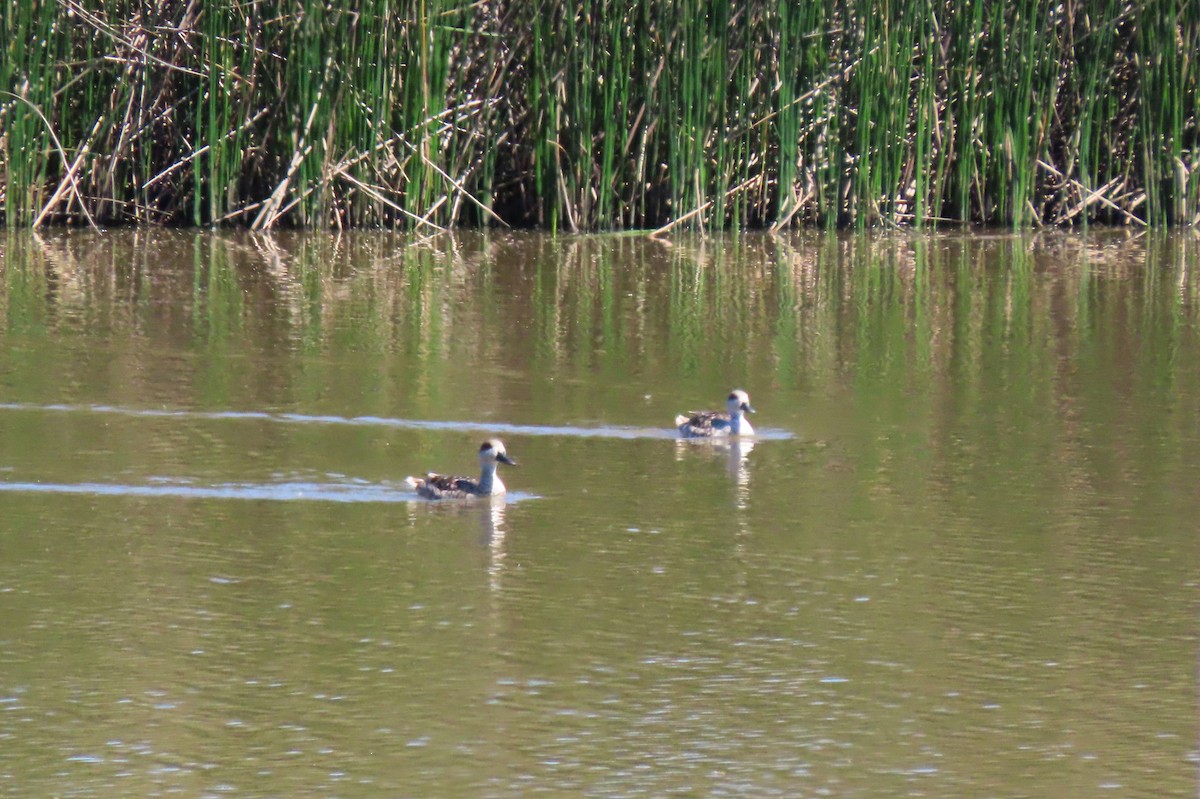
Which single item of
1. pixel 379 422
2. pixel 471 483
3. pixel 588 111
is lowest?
pixel 471 483

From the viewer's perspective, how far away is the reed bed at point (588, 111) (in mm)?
15070

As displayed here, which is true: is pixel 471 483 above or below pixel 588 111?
below

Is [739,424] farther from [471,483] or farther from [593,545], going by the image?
[593,545]

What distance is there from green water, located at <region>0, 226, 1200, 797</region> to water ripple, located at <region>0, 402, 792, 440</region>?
0.03 metres

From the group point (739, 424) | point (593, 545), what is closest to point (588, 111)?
point (739, 424)

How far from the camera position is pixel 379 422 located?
8758mm

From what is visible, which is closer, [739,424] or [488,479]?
[488,479]

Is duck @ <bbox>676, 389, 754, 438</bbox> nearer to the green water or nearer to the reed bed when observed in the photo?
the green water

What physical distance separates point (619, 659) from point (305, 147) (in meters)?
10.1

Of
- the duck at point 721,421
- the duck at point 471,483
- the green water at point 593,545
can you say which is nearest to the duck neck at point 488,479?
the duck at point 471,483

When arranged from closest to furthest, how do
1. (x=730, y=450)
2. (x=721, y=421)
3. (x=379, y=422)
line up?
1. (x=730, y=450)
2. (x=721, y=421)
3. (x=379, y=422)

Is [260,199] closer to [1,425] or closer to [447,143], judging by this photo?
[447,143]

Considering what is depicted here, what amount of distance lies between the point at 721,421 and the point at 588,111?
7.09 m

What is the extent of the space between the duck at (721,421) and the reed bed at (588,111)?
673cm
